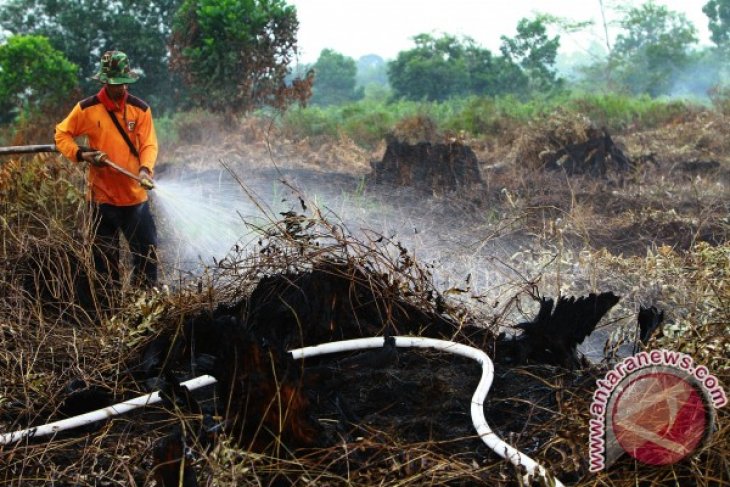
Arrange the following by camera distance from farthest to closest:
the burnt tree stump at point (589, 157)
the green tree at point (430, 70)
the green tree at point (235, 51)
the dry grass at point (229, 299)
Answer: the green tree at point (430, 70)
the green tree at point (235, 51)
the burnt tree stump at point (589, 157)
the dry grass at point (229, 299)

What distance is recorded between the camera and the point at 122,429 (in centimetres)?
311

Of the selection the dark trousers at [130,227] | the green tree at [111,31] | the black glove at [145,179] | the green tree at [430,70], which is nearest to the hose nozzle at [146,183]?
the black glove at [145,179]

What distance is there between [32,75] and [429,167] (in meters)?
8.38

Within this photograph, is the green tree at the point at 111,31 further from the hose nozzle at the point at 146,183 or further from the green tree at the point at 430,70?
the hose nozzle at the point at 146,183

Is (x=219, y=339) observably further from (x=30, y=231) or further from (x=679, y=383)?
(x=30, y=231)

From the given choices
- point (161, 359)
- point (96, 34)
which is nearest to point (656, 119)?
point (96, 34)

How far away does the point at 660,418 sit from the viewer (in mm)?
2453

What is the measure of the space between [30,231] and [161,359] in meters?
Answer: 2.35

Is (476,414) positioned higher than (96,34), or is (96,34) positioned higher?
(96,34)

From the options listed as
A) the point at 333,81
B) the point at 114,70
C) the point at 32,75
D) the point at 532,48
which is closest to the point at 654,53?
the point at 532,48

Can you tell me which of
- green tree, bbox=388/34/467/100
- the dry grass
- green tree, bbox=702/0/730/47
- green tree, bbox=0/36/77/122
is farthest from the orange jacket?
green tree, bbox=702/0/730/47

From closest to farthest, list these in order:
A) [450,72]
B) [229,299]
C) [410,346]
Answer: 1. [410,346]
2. [229,299]
3. [450,72]

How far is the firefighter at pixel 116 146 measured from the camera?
5602mm

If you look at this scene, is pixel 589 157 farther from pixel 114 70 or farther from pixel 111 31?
pixel 111 31
